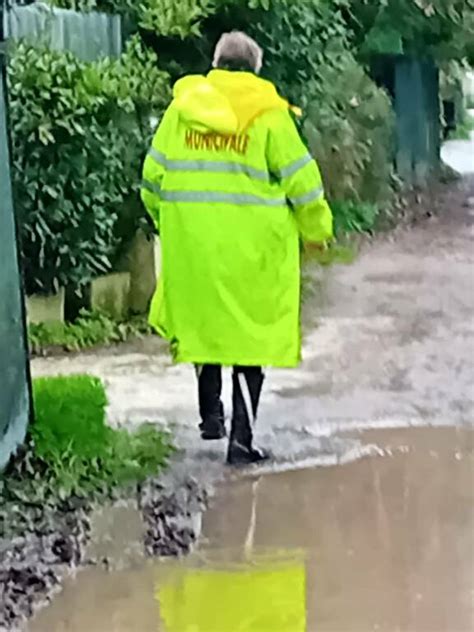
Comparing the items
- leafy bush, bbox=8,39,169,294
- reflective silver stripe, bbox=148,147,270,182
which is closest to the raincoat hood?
reflective silver stripe, bbox=148,147,270,182

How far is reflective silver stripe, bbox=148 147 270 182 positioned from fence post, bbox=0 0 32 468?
0.62 metres

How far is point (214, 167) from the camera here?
219 inches

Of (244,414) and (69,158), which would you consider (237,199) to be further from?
(69,158)

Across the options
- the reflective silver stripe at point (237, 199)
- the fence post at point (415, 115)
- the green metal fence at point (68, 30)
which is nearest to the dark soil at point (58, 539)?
the reflective silver stripe at point (237, 199)

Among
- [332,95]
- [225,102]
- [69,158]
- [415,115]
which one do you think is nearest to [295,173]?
[225,102]

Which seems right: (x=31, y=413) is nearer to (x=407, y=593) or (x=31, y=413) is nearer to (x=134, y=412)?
(x=134, y=412)

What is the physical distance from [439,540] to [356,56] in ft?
31.1

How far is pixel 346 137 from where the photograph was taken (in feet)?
41.4

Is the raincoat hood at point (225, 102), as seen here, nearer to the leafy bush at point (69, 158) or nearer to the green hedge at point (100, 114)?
the green hedge at point (100, 114)

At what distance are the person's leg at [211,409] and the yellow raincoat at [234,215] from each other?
0.28 m

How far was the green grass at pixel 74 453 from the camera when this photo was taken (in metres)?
5.29

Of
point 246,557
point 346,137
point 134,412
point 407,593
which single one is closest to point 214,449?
point 134,412

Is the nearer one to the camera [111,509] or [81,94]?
[111,509]

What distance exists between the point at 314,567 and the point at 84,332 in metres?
3.83
